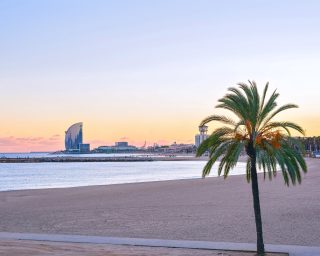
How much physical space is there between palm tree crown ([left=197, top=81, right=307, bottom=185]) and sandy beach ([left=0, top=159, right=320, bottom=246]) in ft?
12.6

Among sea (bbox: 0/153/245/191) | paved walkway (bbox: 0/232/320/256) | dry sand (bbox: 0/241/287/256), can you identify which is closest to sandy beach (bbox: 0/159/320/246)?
paved walkway (bbox: 0/232/320/256)

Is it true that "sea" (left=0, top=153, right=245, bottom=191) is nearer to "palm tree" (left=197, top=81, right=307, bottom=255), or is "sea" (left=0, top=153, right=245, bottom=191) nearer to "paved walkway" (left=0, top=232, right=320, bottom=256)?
"paved walkway" (left=0, top=232, right=320, bottom=256)

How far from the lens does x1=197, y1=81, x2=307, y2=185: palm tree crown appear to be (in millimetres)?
12586

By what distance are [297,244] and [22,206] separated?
1735cm

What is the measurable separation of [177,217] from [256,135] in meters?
10.5

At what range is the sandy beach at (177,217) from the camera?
58.5ft

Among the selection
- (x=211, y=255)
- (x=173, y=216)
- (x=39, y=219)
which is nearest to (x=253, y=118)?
(x=211, y=255)

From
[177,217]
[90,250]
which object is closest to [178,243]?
[90,250]

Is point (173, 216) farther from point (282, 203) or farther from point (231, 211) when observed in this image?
point (282, 203)

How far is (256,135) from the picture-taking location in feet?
41.7

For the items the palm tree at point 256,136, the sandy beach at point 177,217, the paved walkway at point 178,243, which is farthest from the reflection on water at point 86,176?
the palm tree at point 256,136

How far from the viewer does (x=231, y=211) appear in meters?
24.2

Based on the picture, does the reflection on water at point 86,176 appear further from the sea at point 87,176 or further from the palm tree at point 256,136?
the palm tree at point 256,136

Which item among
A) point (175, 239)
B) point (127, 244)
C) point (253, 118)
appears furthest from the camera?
point (175, 239)
